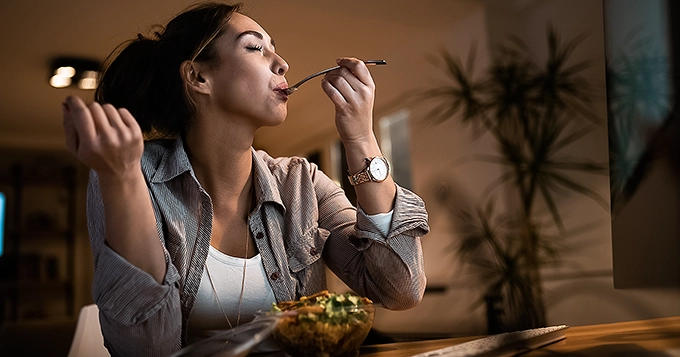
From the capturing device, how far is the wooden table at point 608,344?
0.69m

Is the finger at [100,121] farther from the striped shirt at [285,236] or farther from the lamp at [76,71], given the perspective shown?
the lamp at [76,71]

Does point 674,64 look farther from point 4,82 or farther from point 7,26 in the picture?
point 4,82

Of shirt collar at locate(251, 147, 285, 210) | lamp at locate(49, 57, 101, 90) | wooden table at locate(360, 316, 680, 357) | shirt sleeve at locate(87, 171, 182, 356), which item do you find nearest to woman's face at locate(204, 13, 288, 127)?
shirt collar at locate(251, 147, 285, 210)

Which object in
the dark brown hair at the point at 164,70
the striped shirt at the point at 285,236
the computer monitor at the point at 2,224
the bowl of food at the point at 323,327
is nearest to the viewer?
the bowl of food at the point at 323,327

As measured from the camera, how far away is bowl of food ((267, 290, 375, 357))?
65 centimetres

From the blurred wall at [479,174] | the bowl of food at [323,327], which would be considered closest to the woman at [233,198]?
the bowl of food at [323,327]

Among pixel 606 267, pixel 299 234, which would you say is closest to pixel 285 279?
pixel 299 234

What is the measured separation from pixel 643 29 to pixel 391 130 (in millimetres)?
3785

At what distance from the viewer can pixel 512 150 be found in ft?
9.74

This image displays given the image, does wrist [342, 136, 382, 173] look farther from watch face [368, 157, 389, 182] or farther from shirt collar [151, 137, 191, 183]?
shirt collar [151, 137, 191, 183]

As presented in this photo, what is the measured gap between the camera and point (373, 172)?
3.28ft

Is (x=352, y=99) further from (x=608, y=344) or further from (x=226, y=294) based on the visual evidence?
(x=608, y=344)

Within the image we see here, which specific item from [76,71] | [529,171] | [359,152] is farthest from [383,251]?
[76,71]

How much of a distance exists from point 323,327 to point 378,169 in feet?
1.34
